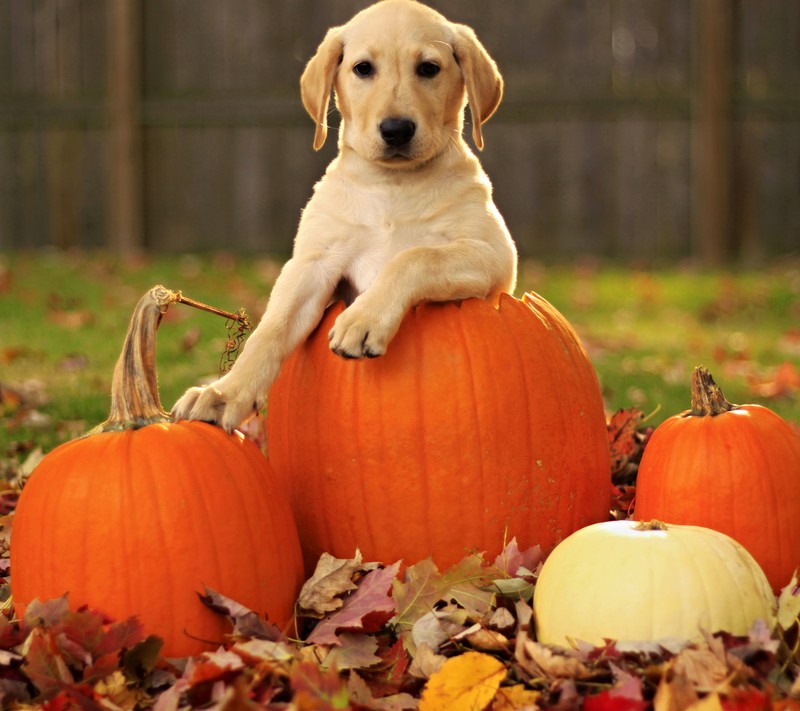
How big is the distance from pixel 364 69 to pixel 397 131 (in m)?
0.34

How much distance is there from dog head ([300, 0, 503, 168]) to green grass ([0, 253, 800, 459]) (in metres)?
1.14

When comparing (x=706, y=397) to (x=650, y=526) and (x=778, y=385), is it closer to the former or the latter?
(x=650, y=526)

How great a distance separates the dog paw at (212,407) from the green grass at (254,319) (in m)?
1.46

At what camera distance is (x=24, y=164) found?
1031cm

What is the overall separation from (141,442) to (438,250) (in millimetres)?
857

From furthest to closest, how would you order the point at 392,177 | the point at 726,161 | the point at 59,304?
the point at 726,161
the point at 59,304
the point at 392,177

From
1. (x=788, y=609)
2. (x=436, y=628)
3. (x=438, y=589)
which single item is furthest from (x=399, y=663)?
(x=788, y=609)

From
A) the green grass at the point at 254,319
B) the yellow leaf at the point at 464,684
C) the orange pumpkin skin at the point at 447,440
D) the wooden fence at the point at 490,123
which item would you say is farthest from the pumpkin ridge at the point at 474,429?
the wooden fence at the point at 490,123

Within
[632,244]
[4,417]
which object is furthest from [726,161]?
[4,417]

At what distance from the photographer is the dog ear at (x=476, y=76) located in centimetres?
321

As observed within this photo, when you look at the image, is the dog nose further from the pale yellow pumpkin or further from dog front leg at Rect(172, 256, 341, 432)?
the pale yellow pumpkin

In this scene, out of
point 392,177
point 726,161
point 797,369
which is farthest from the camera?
point 726,161

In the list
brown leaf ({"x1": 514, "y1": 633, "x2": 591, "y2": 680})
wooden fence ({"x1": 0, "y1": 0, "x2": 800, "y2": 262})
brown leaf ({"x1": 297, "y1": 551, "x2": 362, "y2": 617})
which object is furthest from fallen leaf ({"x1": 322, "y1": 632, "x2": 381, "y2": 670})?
wooden fence ({"x1": 0, "y1": 0, "x2": 800, "y2": 262})

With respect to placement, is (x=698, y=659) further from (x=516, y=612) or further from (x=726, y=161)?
(x=726, y=161)
